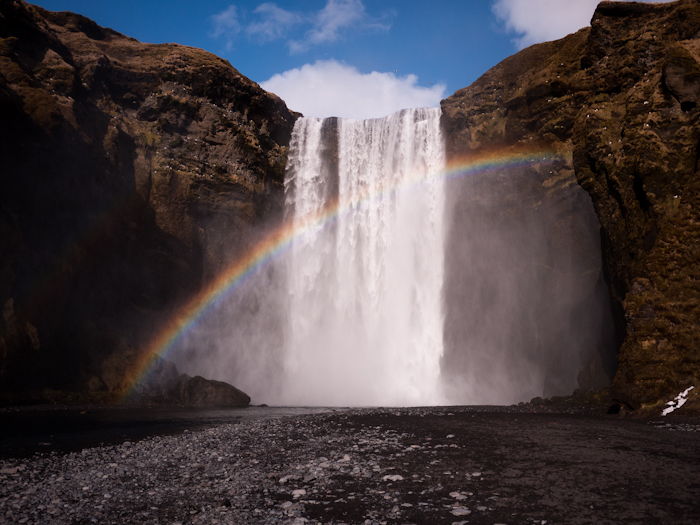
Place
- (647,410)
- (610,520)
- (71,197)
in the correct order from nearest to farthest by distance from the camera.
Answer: (610,520)
(647,410)
(71,197)

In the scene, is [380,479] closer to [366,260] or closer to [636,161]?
[636,161]

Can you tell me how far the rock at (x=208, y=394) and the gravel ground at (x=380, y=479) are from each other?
15.2m

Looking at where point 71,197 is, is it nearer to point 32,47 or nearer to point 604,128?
point 32,47

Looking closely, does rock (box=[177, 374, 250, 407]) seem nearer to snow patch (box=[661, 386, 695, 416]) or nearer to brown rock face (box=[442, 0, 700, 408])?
brown rock face (box=[442, 0, 700, 408])

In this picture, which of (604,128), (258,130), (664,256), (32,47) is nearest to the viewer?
(664,256)

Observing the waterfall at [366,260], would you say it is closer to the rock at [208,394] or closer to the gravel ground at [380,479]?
the rock at [208,394]

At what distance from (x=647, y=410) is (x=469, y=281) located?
22.1 meters

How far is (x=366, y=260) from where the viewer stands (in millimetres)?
39344

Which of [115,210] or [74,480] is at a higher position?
[115,210]

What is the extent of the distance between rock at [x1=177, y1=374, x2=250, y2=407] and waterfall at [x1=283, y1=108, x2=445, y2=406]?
787cm

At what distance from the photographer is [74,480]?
7691mm

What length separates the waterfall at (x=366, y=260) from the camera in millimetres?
35906

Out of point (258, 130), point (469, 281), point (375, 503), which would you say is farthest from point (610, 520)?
point (258, 130)

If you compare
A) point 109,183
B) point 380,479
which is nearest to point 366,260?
point 109,183
